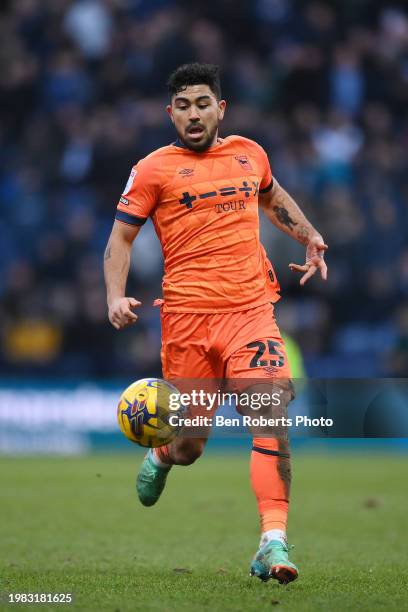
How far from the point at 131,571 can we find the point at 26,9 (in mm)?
14028

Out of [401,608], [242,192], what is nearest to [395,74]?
[242,192]

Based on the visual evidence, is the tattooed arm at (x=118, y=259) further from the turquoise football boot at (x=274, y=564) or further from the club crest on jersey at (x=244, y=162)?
the turquoise football boot at (x=274, y=564)

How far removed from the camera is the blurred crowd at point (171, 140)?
48.5 feet

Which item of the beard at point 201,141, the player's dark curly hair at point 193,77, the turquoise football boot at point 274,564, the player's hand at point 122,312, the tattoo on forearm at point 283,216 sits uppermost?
the player's dark curly hair at point 193,77

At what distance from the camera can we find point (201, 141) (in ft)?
19.9

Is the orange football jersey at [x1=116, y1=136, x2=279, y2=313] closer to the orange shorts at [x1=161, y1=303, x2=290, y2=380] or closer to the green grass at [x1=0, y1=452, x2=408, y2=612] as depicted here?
the orange shorts at [x1=161, y1=303, x2=290, y2=380]

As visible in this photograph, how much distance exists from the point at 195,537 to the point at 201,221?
2823 mm

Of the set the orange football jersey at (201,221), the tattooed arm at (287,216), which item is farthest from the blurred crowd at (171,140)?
the orange football jersey at (201,221)

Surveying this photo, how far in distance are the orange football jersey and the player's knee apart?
A: 743 mm

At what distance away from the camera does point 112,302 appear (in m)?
5.80

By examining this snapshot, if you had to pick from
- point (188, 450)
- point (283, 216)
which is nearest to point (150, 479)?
point (188, 450)

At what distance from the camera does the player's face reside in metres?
6.02

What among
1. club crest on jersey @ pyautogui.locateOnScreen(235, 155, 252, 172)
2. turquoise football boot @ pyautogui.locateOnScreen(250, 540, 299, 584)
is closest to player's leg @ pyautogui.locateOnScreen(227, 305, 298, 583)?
turquoise football boot @ pyautogui.locateOnScreen(250, 540, 299, 584)

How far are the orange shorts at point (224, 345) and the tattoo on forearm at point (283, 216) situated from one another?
2.04ft
